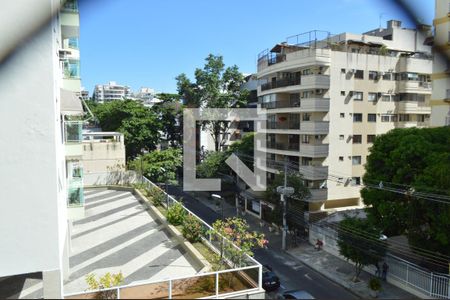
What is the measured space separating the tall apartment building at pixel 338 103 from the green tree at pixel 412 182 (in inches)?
272

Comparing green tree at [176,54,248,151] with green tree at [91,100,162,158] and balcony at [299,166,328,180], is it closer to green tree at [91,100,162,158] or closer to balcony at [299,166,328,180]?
green tree at [91,100,162,158]

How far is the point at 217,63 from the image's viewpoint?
3928 cm

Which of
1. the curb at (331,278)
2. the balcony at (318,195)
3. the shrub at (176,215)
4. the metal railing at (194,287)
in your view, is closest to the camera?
the metal railing at (194,287)

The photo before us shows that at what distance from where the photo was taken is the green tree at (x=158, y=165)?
29.8 m

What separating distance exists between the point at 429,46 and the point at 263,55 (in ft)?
110

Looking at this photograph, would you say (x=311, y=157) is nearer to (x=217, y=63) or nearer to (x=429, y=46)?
(x=217, y=63)

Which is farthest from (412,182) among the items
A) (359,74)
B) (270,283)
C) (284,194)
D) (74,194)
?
(74,194)

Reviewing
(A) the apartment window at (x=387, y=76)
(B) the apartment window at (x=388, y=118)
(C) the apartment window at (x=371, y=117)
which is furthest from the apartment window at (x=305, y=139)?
(A) the apartment window at (x=387, y=76)

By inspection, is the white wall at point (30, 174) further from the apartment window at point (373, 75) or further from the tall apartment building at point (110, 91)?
the tall apartment building at point (110, 91)

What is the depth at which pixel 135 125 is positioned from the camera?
41188 mm

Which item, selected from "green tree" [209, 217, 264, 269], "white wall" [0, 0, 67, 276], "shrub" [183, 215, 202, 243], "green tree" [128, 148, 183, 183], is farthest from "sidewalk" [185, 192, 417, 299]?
"white wall" [0, 0, 67, 276]

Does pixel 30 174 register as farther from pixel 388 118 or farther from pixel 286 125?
pixel 388 118

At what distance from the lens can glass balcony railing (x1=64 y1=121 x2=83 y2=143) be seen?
10484 millimetres

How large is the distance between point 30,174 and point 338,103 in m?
25.7
